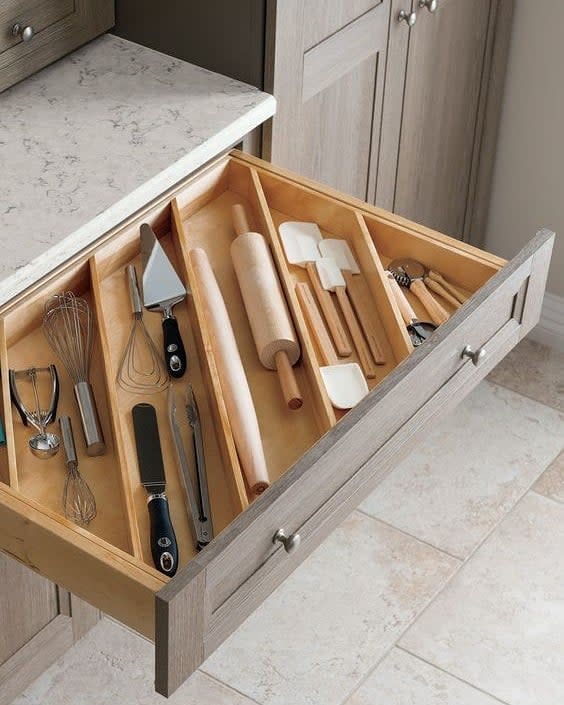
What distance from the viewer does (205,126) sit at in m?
1.81

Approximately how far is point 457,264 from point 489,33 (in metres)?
0.99

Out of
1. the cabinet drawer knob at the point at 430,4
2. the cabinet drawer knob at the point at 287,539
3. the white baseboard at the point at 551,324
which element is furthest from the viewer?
the white baseboard at the point at 551,324

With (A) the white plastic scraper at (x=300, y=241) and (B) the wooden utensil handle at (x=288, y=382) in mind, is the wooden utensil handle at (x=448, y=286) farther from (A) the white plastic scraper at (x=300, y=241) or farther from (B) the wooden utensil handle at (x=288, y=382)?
(B) the wooden utensil handle at (x=288, y=382)

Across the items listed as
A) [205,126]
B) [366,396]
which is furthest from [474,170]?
[366,396]

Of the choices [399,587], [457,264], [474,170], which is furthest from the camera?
[474,170]

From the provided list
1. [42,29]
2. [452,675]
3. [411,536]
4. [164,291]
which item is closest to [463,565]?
[411,536]

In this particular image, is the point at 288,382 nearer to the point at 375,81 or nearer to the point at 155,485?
the point at 155,485

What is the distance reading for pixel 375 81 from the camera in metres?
2.15

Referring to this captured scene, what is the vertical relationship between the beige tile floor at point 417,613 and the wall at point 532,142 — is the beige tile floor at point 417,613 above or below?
below

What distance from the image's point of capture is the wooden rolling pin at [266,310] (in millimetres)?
1517

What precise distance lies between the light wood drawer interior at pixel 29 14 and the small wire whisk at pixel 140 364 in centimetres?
51

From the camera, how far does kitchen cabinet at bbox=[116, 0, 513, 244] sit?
1886 millimetres

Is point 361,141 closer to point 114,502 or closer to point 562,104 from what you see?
point 562,104

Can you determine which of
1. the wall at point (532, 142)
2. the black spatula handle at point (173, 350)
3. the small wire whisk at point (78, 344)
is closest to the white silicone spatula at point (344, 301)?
the black spatula handle at point (173, 350)
